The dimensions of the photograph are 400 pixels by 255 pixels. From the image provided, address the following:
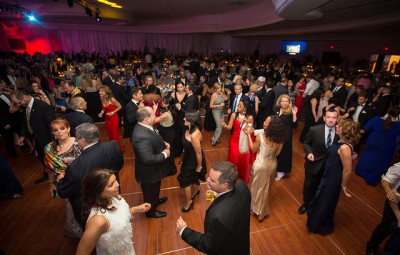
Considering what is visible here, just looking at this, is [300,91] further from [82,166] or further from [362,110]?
[82,166]

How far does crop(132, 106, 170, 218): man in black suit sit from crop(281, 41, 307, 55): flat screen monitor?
640 inches

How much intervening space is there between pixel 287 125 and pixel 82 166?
3.12 meters

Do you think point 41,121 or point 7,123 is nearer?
point 41,121

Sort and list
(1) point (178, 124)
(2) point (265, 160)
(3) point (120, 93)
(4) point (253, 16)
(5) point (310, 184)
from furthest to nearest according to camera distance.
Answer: (4) point (253, 16)
(3) point (120, 93)
(1) point (178, 124)
(5) point (310, 184)
(2) point (265, 160)

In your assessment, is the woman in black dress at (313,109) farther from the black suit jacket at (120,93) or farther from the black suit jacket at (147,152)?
the black suit jacket at (120,93)

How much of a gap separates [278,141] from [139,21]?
1716cm

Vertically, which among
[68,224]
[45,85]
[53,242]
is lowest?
[53,242]

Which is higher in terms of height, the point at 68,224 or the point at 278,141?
the point at 278,141

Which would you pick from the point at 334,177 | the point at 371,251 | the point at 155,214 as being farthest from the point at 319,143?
the point at 155,214

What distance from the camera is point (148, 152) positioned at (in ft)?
7.94

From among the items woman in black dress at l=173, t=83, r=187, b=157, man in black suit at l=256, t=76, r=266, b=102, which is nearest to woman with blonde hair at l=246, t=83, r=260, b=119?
man in black suit at l=256, t=76, r=266, b=102

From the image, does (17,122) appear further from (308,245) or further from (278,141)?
(308,245)

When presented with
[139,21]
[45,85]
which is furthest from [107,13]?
[45,85]

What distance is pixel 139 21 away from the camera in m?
16.4
